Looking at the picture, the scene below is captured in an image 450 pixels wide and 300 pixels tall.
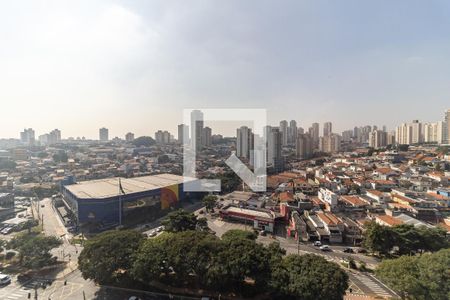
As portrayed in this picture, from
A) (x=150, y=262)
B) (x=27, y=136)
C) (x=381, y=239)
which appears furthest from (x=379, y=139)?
(x=27, y=136)

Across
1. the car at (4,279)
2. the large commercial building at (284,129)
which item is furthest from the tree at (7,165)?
the large commercial building at (284,129)

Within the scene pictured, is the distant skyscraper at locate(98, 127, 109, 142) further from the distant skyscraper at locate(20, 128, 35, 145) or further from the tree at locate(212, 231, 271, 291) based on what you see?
the tree at locate(212, 231, 271, 291)

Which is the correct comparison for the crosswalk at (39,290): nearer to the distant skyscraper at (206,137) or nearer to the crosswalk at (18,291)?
the crosswalk at (18,291)

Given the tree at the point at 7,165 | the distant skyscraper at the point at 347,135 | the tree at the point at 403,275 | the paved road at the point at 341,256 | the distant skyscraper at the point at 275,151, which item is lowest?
the paved road at the point at 341,256

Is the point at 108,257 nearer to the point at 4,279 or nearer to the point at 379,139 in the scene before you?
the point at 4,279

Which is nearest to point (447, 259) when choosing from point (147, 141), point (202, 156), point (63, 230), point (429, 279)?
point (429, 279)

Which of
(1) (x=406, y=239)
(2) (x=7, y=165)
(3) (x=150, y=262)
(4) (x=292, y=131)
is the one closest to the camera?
(3) (x=150, y=262)
